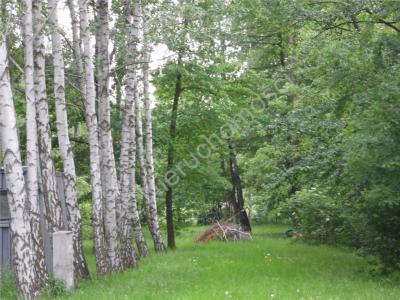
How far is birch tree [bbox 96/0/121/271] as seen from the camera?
13.6m

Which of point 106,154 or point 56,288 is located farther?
point 106,154

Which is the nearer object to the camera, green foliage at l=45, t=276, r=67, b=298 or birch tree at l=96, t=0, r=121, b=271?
green foliage at l=45, t=276, r=67, b=298

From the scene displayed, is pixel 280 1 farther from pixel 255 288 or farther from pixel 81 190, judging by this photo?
pixel 81 190

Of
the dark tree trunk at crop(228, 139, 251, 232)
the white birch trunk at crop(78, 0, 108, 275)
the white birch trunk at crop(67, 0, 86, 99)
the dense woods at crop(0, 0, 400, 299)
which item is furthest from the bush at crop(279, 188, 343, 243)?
the dark tree trunk at crop(228, 139, 251, 232)

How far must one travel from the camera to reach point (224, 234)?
27688mm

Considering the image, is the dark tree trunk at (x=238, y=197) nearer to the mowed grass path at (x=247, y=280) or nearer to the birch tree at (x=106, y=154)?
the mowed grass path at (x=247, y=280)

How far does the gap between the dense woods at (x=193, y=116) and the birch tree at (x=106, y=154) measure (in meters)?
0.04

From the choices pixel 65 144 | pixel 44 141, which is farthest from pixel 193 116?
pixel 44 141

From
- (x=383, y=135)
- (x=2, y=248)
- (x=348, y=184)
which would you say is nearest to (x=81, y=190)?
(x=2, y=248)

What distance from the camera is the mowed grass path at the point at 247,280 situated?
32.1 feet

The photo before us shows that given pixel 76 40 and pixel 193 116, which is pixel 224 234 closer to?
pixel 193 116

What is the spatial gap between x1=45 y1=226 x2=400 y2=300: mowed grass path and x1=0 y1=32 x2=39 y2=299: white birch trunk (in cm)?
100

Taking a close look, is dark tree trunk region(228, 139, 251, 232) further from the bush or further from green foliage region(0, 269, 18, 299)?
green foliage region(0, 269, 18, 299)

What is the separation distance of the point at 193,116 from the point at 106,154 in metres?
9.38
